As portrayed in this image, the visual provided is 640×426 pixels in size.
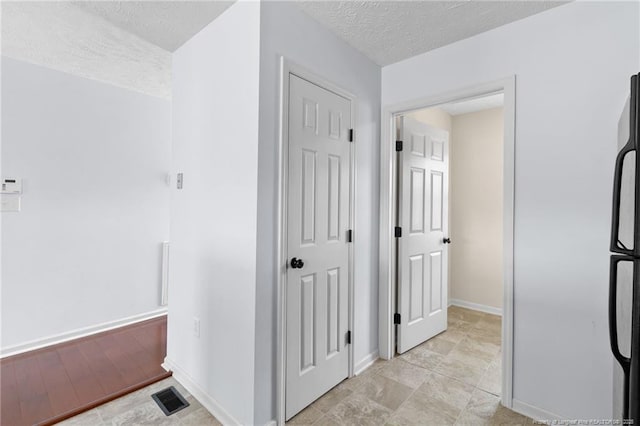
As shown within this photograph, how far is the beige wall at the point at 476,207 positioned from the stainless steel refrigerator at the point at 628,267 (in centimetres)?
257

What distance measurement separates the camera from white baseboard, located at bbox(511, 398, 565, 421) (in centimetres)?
182

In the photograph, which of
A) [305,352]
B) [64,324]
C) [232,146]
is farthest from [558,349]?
[64,324]

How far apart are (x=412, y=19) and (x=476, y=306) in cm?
338

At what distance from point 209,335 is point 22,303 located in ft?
6.34

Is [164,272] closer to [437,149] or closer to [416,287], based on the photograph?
[416,287]

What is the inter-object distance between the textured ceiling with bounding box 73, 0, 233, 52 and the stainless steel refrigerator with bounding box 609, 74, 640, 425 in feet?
6.50

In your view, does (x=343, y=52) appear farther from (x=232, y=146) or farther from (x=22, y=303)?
(x=22, y=303)

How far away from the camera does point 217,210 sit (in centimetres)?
194

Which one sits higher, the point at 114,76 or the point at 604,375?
the point at 114,76

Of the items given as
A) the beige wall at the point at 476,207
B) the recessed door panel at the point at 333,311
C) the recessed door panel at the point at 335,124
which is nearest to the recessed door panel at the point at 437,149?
the beige wall at the point at 476,207

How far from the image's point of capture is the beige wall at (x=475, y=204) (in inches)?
147

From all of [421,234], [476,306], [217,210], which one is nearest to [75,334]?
[217,210]

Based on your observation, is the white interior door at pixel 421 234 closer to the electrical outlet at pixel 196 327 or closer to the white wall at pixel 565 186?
the white wall at pixel 565 186

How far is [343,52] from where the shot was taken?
7.28 feet
